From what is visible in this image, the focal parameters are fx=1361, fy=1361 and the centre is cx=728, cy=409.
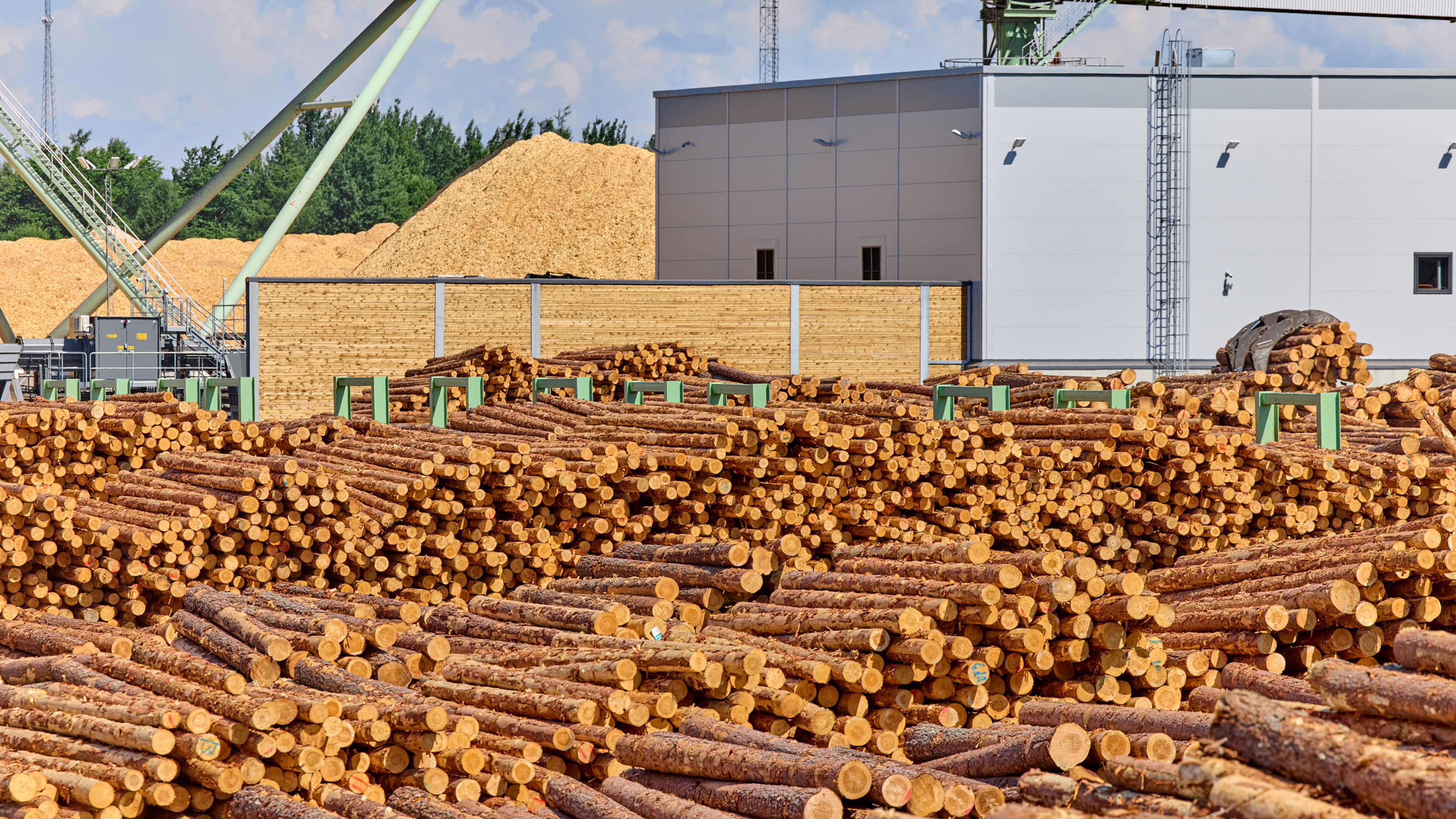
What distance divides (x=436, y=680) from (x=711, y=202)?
24.4 metres

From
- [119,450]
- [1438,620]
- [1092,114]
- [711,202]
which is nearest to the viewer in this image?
[1438,620]

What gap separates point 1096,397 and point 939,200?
1603 centimetres

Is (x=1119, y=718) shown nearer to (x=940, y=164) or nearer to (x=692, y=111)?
(x=940, y=164)

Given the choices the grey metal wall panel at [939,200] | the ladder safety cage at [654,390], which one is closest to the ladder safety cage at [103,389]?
the ladder safety cage at [654,390]

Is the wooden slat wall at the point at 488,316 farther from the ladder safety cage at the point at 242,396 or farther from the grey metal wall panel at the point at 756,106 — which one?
the ladder safety cage at the point at 242,396

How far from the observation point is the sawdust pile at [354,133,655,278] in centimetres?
6119

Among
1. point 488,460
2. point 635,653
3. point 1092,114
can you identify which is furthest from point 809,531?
point 1092,114

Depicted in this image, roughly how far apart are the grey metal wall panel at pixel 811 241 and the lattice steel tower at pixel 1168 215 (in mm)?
6790

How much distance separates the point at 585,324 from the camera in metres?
26.2

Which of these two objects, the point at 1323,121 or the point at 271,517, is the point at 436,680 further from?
the point at 1323,121

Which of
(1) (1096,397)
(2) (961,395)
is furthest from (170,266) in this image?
(1) (1096,397)

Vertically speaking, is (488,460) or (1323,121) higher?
(1323,121)

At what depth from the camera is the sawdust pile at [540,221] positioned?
61188 mm

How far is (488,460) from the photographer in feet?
36.0
